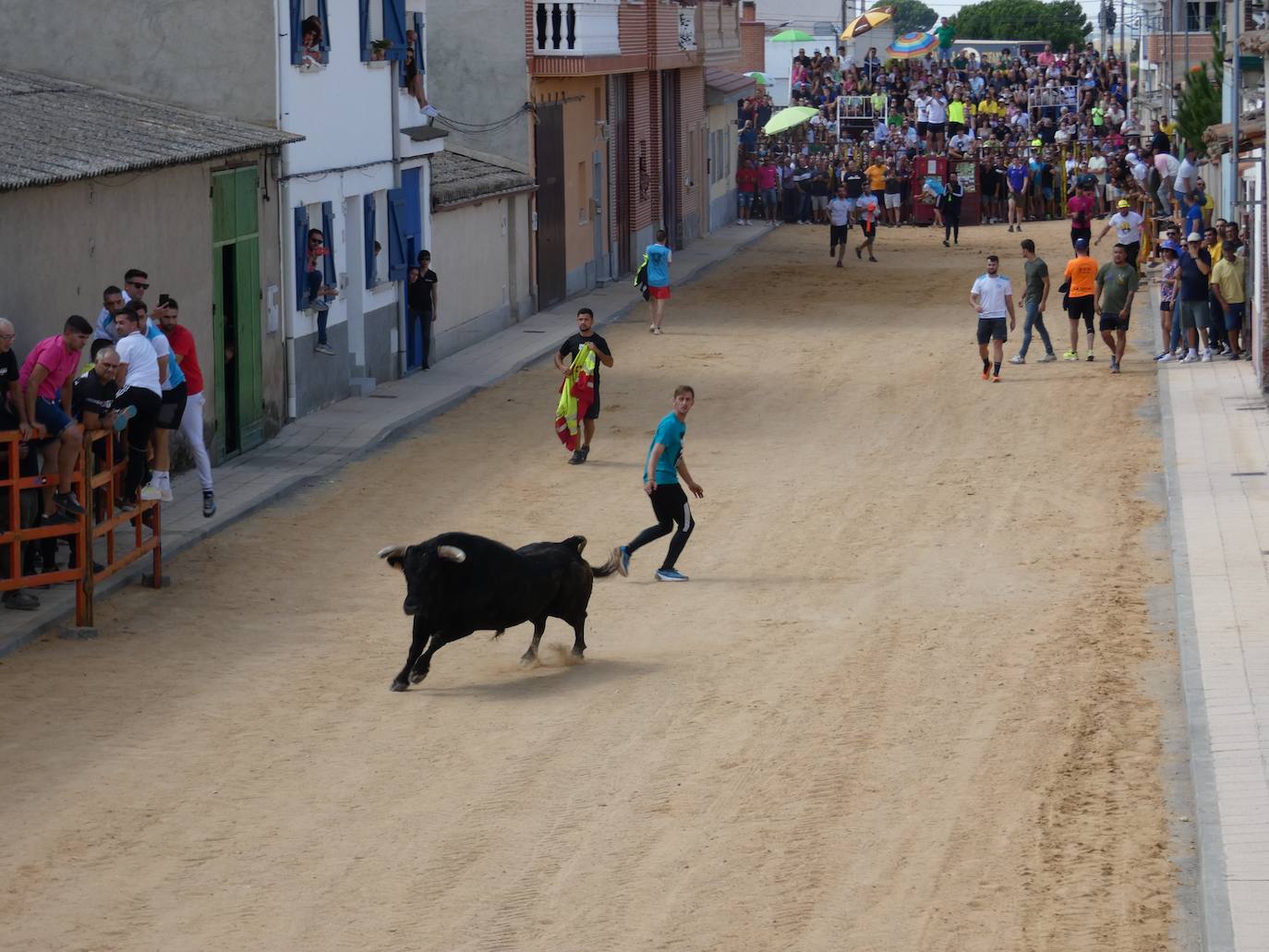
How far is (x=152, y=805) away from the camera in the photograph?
34.5ft

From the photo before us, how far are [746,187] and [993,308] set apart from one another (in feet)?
104

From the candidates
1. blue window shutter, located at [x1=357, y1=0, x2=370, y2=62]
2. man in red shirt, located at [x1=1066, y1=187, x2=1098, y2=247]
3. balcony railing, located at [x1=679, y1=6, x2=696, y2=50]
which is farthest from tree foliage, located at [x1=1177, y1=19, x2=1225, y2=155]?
blue window shutter, located at [x1=357, y1=0, x2=370, y2=62]

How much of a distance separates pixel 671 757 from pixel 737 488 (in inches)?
345

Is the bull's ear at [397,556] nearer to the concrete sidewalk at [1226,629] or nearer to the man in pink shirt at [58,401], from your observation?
the man in pink shirt at [58,401]

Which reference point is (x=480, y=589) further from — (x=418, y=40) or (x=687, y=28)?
(x=687, y=28)

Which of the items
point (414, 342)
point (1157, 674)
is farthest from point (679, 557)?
point (414, 342)

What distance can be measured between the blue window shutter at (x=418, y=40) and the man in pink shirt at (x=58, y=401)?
1429 centimetres

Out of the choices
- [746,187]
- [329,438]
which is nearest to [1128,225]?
[329,438]

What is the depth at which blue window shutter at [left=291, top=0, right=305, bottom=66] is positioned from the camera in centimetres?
2256

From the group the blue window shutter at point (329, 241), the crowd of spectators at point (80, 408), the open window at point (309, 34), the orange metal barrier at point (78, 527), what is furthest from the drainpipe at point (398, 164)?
the orange metal barrier at point (78, 527)

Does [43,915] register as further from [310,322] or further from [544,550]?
[310,322]

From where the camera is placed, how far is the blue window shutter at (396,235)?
26.8 m

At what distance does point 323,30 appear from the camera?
77.6 ft

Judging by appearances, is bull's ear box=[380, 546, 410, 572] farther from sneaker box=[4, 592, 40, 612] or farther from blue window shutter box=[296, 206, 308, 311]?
blue window shutter box=[296, 206, 308, 311]
